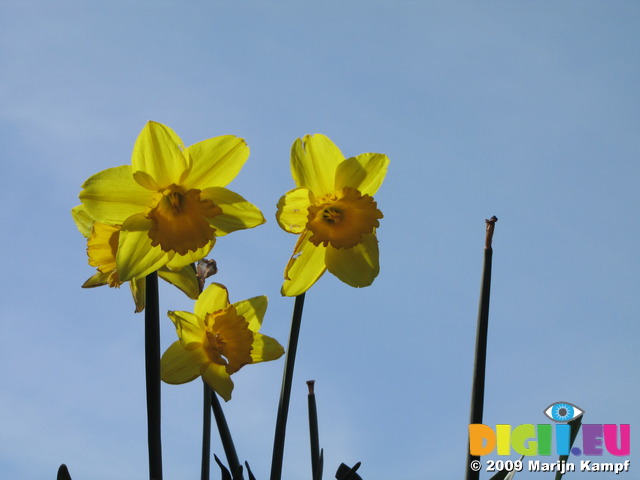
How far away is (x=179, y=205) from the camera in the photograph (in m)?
1.98

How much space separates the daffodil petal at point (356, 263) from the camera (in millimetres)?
2014

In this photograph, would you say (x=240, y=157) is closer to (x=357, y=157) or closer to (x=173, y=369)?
(x=357, y=157)

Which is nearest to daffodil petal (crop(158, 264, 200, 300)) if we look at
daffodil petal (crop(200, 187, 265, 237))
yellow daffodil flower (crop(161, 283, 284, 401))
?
yellow daffodil flower (crop(161, 283, 284, 401))

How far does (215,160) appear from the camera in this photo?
2.02 metres

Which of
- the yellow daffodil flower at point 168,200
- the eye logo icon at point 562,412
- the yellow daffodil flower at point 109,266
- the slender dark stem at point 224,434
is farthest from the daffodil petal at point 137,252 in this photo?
the eye logo icon at point 562,412

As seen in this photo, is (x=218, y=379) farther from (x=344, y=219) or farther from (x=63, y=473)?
(x=344, y=219)

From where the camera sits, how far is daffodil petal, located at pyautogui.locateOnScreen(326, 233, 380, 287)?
201 cm

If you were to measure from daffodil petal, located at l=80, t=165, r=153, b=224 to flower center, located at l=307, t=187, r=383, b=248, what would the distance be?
488 millimetres

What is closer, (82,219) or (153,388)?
(153,388)

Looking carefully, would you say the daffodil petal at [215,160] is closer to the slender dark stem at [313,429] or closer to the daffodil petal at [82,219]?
the daffodil petal at [82,219]

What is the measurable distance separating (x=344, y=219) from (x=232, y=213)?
1.05 ft

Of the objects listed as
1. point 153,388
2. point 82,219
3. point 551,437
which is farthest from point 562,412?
point 82,219

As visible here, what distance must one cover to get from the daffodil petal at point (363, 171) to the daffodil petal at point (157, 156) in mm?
464

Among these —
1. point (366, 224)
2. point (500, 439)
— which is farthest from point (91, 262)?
point (500, 439)
